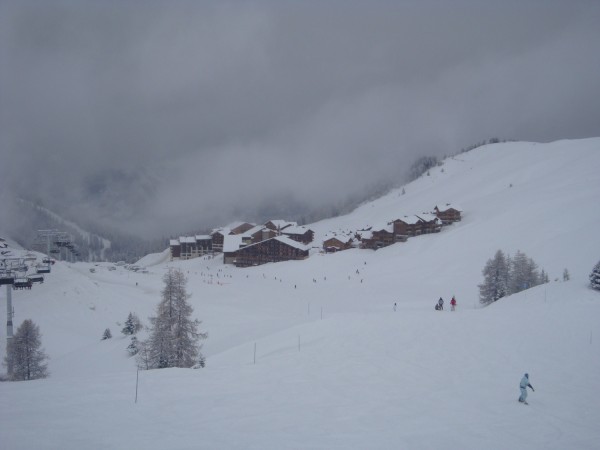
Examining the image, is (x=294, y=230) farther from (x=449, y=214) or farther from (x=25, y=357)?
(x=25, y=357)

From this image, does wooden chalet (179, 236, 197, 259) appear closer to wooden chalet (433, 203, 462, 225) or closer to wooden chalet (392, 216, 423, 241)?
wooden chalet (392, 216, 423, 241)

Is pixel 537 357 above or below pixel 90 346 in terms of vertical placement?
above

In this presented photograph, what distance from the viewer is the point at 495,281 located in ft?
107

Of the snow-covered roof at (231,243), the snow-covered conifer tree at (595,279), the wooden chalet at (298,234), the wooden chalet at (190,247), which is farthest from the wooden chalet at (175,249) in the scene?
the snow-covered conifer tree at (595,279)

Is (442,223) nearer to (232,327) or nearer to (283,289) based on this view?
(283,289)

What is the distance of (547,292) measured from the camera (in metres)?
25.8

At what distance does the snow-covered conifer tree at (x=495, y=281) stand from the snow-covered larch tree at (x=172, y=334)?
24.4m

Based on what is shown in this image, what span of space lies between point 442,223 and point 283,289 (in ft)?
164

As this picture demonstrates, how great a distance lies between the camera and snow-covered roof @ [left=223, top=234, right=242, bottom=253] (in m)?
94.9

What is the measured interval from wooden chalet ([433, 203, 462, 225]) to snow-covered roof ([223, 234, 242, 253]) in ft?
160

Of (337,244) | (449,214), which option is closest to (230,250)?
(337,244)

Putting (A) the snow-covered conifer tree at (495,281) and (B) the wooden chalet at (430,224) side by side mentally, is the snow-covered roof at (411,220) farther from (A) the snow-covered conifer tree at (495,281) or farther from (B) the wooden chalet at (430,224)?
(A) the snow-covered conifer tree at (495,281)

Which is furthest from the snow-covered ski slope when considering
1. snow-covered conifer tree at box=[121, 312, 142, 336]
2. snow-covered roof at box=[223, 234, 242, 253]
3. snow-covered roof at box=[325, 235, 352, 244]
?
snow-covered roof at box=[223, 234, 242, 253]

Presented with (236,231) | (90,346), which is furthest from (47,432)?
(236,231)
